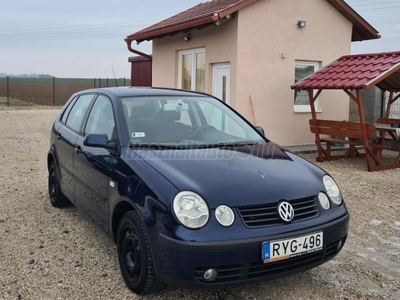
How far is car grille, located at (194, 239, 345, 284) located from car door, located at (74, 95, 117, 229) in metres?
1.30

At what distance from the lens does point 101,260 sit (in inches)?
154

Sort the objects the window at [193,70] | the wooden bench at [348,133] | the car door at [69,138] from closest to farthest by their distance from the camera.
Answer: the car door at [69,138]
the wooden bench at [348,133]
the window at [193,70]

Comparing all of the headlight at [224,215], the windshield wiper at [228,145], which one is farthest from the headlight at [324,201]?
the windshield wiper at [228,145]

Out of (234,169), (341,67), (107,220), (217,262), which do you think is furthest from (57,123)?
(341,67)

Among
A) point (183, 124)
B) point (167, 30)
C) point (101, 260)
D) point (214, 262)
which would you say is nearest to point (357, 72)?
point (167, 30)

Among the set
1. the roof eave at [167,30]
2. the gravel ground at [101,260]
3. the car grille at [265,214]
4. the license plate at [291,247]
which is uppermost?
the roof eave at [167,30]

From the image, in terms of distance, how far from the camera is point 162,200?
2896mm

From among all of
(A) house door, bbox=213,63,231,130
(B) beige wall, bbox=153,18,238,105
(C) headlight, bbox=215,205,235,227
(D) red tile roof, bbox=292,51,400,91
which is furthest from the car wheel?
(A) house door, bbox=213,63,231,130

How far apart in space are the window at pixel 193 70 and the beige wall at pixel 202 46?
0.53ft

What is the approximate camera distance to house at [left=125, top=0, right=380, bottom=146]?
9859 mm

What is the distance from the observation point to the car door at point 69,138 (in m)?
4.73

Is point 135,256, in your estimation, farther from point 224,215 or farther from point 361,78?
point 361,78

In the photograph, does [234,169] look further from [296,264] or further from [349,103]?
[349,103]

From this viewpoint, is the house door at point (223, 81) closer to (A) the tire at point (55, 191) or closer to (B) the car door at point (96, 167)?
(A) the tire at point (55, 191)
